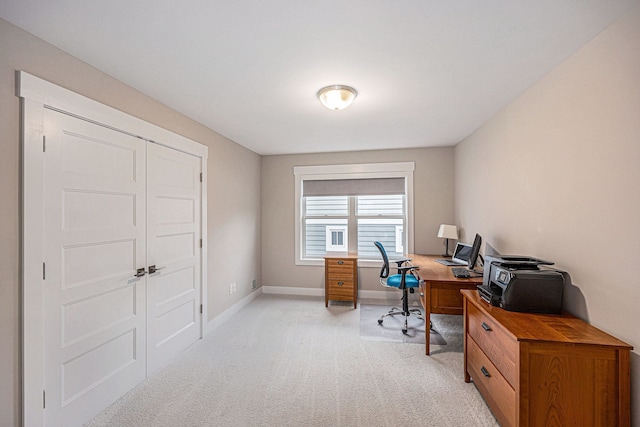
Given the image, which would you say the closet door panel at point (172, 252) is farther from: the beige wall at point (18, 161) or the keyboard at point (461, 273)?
the keyboard at point (461, 273)

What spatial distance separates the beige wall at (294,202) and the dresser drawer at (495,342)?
2352mm

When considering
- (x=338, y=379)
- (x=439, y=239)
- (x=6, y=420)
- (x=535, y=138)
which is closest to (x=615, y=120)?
(x=535, y=138)

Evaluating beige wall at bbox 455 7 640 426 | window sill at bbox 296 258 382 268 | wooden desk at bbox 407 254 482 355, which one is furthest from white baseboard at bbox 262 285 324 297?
beige wall at bbox 455 7 640 426

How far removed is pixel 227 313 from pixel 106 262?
1935 mm

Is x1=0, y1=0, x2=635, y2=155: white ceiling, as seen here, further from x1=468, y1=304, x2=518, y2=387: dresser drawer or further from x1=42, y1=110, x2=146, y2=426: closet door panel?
x1=468, y1=304, x2=518, y2=387: dresser drawer

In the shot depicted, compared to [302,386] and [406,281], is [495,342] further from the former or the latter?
[406,281]

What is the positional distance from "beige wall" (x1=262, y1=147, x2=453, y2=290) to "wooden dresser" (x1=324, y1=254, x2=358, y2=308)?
0.47 m

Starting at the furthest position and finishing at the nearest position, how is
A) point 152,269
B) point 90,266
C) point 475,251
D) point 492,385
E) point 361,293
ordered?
point 361,293 < point 475,251 < point 152,269 < point 90,266 < point 492,385

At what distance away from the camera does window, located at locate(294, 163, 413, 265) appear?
449 centimetres

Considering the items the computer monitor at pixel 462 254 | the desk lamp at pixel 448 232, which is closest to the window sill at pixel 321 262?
the desk lamp at pixel 448 232

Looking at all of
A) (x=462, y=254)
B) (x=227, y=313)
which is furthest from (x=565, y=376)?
(x=227, y=313)

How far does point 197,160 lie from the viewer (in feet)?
10.0

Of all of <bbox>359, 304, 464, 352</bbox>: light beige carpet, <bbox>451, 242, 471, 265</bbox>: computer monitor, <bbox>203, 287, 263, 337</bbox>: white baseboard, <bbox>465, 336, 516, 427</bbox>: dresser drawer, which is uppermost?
<bbox>451, 242, 471, 265</bbox>: computer monitor

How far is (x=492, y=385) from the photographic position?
71.1 inches
